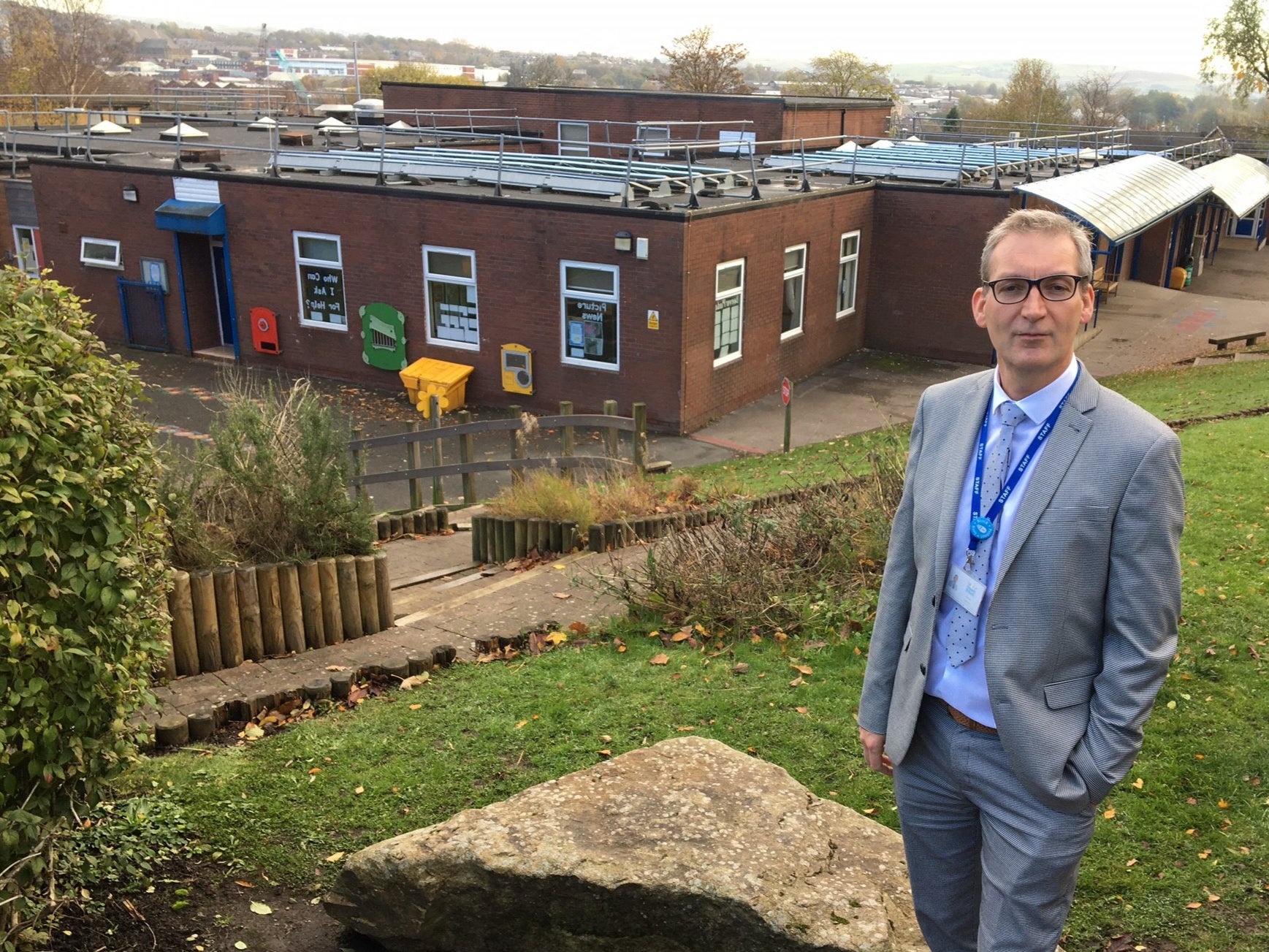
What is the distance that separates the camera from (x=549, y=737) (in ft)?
19.7

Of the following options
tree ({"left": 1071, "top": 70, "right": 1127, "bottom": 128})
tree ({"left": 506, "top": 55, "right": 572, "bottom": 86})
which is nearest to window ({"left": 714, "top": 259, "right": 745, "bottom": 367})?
tree ({"left": 1071, "top": 70, "right": 1127, "bottom": 128})

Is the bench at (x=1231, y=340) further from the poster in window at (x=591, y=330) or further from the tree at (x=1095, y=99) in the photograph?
the tree at (x=1095, y=99)

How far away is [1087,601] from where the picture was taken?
113 inches

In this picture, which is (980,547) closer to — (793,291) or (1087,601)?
(1087,601)

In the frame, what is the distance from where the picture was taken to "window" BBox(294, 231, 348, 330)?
2197cm

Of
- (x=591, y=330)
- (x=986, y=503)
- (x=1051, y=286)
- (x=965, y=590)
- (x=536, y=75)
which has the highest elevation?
(x=536, y=75)

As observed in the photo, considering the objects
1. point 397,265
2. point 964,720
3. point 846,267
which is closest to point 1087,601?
point 964,720

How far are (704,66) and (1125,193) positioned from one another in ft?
163

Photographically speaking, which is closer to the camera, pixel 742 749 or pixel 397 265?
pixel 742 749

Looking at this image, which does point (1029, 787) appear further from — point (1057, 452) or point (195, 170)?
point (195, 170)

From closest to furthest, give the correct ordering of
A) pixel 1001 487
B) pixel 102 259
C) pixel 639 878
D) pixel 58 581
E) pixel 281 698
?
pixel 1001 487 < pixel 58 581 < pixel 639 878 < pixel 281 698 < pixel 102 259

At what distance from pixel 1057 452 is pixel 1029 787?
0.85 metres

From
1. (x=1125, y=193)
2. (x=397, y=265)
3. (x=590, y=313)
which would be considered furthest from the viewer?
(x=1125, y=193)

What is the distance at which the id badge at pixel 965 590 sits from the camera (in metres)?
3.02
